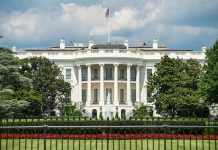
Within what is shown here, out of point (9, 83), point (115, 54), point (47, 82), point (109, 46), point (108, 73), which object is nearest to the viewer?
point (9, 83)

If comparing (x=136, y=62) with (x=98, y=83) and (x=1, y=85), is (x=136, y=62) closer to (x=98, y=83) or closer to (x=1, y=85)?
(x=98, y=83)

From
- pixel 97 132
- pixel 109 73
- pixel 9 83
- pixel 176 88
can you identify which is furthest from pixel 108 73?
pixel 97 132

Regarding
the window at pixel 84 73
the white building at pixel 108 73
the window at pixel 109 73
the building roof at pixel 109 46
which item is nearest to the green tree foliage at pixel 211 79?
the white building at pixel 108 73

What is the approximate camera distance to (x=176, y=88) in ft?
217

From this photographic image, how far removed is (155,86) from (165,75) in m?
2.02

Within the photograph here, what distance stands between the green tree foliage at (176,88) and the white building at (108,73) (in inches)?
449

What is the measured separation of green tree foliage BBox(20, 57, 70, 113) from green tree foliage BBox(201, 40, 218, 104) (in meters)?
21.0

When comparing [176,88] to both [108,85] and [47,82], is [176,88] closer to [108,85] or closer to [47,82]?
[47,82]

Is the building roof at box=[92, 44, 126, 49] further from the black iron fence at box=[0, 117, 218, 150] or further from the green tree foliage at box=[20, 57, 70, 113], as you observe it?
the black iron fence at box=[0, 117, 218, 150]

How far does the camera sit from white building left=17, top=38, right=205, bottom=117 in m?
81.2

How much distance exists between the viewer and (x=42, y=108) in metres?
69.9

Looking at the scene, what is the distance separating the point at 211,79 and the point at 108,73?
1214 inches

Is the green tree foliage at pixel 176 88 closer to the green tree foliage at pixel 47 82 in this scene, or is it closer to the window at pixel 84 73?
the green tree foliage at pixel 47 82

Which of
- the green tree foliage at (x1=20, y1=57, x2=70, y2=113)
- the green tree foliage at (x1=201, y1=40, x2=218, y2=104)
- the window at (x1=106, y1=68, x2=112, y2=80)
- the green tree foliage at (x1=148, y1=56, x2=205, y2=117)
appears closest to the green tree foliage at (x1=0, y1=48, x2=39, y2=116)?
the green tree foliage at (x1=201, y1=40, x2=218, y2=104)
